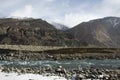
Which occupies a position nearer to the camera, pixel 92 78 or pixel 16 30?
pixel 92 78

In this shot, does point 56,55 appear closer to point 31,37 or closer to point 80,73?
point 80,73

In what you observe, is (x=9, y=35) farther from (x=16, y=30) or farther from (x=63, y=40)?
(x=63, y=40)

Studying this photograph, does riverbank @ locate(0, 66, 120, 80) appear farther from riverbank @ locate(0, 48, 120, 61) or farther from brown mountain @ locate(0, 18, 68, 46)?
brown mountain @ locate(0, 18, 68, 46)

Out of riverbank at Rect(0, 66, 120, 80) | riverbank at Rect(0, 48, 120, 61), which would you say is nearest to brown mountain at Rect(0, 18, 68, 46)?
riverbank at Rect(0, 48, 120, 61)

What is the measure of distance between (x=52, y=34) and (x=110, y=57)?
105m

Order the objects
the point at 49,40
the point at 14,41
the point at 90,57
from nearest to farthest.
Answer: the point at 90,57 → the point at 14,41 → the point at 49,40

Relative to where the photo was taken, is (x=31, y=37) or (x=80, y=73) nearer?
(x=80, y=73)

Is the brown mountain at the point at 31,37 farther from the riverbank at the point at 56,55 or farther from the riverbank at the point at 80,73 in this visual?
the riverbank at the point at 80,73

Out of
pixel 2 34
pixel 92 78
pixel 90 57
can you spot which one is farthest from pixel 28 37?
pixel 92 78

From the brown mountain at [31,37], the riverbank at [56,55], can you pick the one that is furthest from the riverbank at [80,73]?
the brown mountain at [31,37]

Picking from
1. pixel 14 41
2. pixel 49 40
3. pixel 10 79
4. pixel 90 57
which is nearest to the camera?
pixel 10 79

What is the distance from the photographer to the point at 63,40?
15588 centimetres

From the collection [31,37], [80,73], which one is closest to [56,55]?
[80,73]

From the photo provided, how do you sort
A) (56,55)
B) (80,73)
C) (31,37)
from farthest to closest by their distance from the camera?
(31,37)
(56,55)
(80,73)
